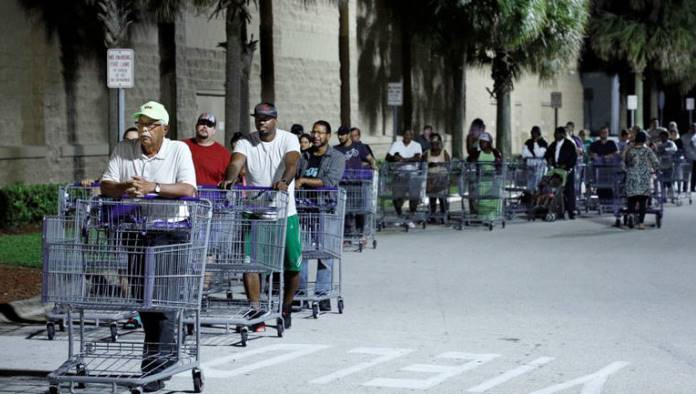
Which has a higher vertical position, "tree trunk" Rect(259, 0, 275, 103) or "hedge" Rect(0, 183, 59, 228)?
"tree trunk" Rect(259, 0, 275, 103)

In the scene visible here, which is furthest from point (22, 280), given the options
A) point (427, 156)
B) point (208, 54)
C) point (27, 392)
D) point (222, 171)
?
point (208, 54)

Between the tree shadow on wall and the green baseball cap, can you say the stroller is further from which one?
the green baseball cap

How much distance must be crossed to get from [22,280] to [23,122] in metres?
10.6

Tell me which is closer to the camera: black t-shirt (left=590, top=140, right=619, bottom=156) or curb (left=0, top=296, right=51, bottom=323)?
curb (left=0, top=296, right=51, bottom=323)

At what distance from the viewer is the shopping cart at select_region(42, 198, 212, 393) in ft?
29.9

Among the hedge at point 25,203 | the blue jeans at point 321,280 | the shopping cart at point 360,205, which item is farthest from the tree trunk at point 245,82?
the blue jeans at point 321,280

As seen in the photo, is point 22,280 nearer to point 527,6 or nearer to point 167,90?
point 167,90

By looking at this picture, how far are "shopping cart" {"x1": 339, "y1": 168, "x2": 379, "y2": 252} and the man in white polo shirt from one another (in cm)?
1064

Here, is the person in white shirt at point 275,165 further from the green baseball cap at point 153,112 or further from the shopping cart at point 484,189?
the shopping cart at point 484,189

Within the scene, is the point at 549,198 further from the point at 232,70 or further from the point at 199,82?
the point at 199,82

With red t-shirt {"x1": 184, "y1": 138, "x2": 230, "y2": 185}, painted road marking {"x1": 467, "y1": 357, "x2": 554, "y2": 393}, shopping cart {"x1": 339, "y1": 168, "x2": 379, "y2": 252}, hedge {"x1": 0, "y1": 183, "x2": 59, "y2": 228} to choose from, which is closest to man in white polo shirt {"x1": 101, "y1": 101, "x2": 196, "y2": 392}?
painted road marking {"x1": 467, "y1": 357, "x2": 554, "y2": 393}

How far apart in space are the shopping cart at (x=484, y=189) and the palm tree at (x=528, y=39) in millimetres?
10985

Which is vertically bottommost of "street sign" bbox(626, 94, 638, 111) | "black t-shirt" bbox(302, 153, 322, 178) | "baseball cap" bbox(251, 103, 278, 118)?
"black t-shirt" bbox(302, 153, 322, 178)

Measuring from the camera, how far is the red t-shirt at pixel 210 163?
14.1m
